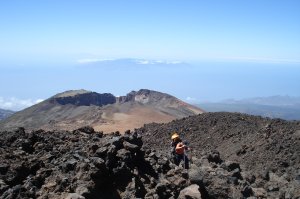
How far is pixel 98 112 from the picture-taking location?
59000 mm

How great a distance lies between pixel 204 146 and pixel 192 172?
15.2 m

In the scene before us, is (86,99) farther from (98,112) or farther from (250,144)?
(250,144)

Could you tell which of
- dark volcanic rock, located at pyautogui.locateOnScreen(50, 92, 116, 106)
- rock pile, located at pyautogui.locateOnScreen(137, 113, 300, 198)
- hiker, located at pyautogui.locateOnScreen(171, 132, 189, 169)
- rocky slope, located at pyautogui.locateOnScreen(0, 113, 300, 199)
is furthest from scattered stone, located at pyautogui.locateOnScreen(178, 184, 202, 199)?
dark volcanic rock, located at pyautogui.locateOnScreen(50, 92, 116, 106)

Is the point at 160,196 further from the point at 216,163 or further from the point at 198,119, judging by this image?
the point at 198,119

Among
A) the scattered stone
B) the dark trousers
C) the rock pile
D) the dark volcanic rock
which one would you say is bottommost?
the dark volcanic rock

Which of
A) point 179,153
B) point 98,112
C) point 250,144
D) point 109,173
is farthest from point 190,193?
point 98,112

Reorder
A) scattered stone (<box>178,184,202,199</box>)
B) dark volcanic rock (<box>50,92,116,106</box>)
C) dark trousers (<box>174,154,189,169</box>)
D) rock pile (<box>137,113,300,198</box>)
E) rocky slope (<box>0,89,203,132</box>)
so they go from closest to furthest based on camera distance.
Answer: scattered stone (<box>178,184,202,199</box>) < dark trousers (<box>174,154,189,169</box>) < rock pile (<box>137,113,300,198</box>) < rocky slope (<box>0,89,203,132</box>) < dark volcanic rock (<box>50,92,116,106</box>)

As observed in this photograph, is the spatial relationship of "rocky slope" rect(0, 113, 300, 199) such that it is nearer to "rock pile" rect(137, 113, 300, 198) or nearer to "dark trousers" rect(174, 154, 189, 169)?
"rock pile" rect(137, 113, 300, 198)

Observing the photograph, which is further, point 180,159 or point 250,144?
point 250,144

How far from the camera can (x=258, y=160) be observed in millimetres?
22672

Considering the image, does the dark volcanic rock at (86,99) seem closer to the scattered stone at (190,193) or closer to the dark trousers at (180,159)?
the dark trousers at (180,159)

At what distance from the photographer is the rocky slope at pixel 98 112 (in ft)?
174

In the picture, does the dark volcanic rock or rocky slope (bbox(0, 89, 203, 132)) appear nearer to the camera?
rocky slope (bbox(0, 89, 203, 132))

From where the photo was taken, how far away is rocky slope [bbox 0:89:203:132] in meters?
53.1
